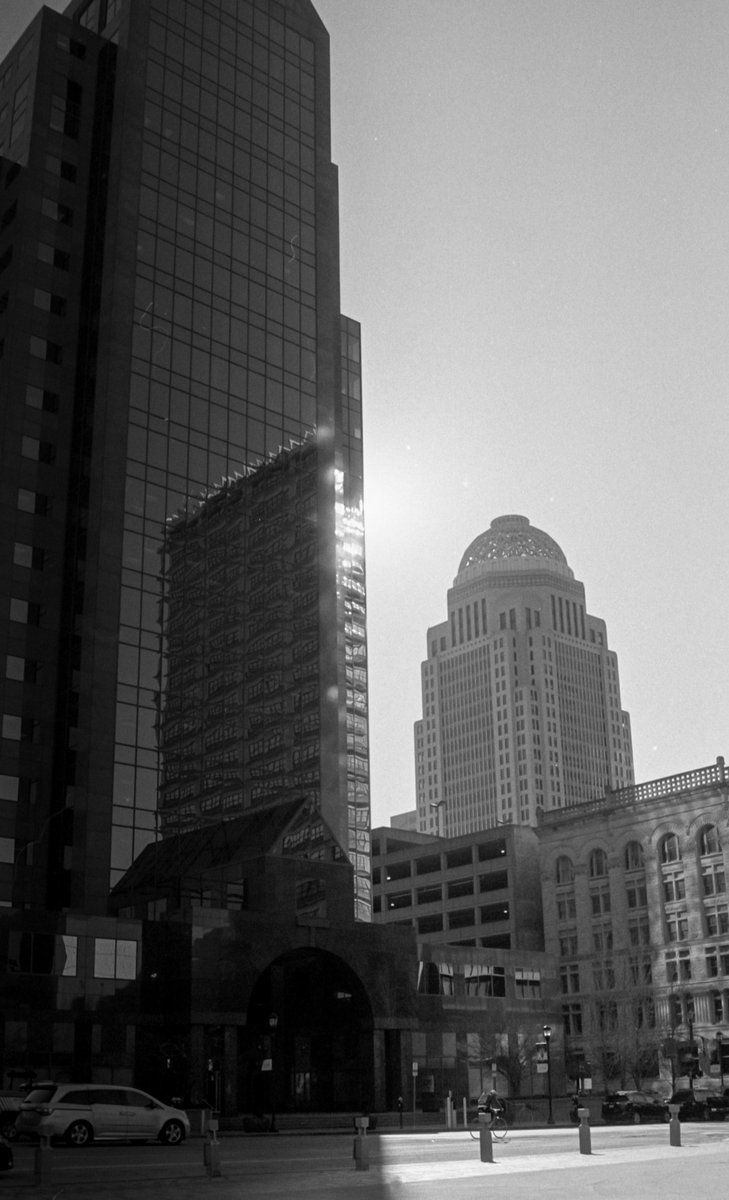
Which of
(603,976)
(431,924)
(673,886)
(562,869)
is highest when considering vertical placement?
(562,869)

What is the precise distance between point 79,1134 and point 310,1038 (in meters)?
44.4

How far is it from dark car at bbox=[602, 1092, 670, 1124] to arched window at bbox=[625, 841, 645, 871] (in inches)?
2260

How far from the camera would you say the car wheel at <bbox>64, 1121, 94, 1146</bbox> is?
38.4 m

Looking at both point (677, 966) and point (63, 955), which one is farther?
point (677, 966)

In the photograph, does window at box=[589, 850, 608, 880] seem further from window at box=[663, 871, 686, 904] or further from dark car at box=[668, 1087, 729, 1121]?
dark car at box=[668, 1087, 729, 1121]

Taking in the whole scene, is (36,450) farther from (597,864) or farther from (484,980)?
(597,864)

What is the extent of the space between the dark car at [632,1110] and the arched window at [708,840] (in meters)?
52.6

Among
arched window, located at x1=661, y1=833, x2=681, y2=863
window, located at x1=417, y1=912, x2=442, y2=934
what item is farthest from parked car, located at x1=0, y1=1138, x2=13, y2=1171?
window, located at x1=417, y1=912, x2=442, y2=934

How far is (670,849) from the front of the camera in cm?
12000

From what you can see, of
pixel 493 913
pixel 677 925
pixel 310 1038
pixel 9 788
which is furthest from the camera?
pixel 493 913

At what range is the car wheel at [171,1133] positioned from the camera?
Result: 1620 inches

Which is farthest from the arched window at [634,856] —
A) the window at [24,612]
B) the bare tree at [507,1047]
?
the window at [24,612]

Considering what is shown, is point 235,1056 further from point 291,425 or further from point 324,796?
point 291,425

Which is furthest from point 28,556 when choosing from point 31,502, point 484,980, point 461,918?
point 461,918
